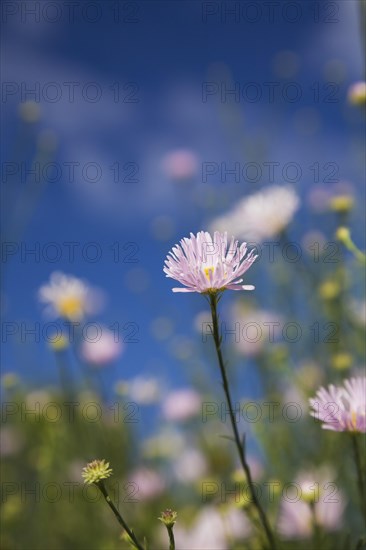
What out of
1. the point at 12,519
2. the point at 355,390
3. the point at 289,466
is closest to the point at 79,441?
the point at 12,519

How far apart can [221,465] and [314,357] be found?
0.45m

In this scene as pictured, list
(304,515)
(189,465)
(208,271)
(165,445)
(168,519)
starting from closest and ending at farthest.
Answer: (168,519) < (208,271) < (304,515) < (165,445) < (189,465)

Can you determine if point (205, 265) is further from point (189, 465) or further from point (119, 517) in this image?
point (189, 465)

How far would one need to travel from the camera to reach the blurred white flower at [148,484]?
6.00 feet

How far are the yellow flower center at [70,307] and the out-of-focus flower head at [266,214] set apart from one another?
53 cm

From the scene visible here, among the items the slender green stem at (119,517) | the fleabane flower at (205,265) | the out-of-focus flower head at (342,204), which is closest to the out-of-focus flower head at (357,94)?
the out-of-focus flower head at (342,204)

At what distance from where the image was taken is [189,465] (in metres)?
2.32

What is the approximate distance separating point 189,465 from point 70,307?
0.83 m

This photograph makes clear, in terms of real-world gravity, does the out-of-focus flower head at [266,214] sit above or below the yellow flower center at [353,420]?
above

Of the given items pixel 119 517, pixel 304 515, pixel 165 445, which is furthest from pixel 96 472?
pixel 165 445

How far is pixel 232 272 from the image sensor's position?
0.79m

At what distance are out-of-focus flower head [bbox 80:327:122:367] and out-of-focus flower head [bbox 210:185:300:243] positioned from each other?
60 cm

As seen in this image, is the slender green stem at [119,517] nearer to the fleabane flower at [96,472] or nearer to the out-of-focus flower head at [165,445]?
the fleabane flower at [96,472]

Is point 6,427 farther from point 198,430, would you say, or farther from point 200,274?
point 200,274
